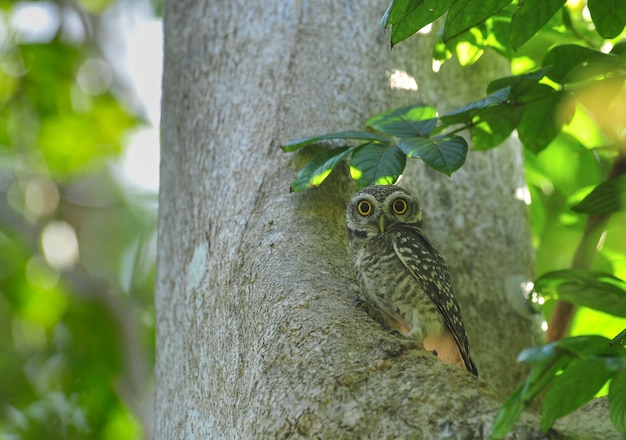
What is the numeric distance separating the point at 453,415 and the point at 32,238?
3.88 m

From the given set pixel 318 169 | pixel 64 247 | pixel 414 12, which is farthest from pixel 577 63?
pixel 64 247

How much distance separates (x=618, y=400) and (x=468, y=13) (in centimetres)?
97

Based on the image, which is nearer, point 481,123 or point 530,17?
point 530,17

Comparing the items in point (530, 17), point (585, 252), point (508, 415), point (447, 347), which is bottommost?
point (447, 347)

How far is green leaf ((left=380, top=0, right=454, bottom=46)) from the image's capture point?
179cm

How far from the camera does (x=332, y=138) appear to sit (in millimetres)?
2318

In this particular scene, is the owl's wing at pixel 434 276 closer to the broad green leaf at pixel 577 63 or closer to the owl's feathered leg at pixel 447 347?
the owl's feathered leg at pixel 447 347

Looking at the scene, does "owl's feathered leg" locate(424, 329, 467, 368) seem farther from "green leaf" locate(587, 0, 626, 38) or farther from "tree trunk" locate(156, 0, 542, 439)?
"green leaf" locate(587, 0, 626, 38)

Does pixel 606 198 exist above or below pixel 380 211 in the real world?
above

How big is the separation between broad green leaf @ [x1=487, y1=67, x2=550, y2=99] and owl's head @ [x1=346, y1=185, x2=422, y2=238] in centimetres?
69

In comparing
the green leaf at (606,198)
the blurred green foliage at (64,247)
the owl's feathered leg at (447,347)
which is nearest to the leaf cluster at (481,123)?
the green leaf at (606,198)

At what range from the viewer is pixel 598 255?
288 cm

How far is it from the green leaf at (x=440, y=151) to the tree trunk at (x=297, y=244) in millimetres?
451

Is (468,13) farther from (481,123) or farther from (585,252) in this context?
(585,252)
